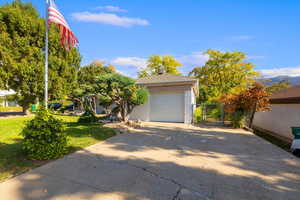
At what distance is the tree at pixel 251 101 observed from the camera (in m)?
7.48

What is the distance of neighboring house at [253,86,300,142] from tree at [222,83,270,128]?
1.53 feet

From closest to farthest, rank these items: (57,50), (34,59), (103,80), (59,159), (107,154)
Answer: (59,159) < (107,154) < (103,80) < (34,59) < (57,50)

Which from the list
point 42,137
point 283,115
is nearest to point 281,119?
point 283,115

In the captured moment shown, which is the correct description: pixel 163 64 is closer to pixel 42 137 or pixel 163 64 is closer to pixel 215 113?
pixel 215 113

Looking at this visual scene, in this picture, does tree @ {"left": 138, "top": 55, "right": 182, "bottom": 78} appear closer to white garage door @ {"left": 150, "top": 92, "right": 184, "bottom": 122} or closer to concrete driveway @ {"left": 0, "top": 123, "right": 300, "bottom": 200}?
white garage door @ {"left": 150, "top": 92, "right": 184, "bottom": 122}

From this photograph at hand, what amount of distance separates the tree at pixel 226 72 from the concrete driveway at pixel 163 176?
1595 centimetres

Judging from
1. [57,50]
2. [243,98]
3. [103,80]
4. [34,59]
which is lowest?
[243,98]

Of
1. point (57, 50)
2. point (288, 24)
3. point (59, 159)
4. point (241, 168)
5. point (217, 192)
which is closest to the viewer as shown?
point (217, 192)

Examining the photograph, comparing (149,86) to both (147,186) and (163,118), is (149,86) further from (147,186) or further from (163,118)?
(147,186)

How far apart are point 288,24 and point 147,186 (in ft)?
44.7

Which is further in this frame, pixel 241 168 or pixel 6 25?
pixel 6 25

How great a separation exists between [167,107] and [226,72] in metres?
13.9

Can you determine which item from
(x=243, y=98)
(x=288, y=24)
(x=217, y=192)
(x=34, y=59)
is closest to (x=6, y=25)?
(x=34, y=59)

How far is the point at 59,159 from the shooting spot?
3.66 meters
